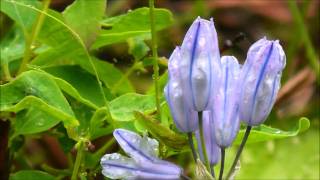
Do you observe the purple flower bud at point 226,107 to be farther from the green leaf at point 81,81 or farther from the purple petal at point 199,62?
the green leaf at point 81,81

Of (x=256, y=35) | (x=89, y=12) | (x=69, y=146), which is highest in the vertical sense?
(x=89, y=12)

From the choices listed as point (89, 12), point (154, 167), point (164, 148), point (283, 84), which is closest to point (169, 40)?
point (283, 84)

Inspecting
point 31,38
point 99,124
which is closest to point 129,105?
point 99,124

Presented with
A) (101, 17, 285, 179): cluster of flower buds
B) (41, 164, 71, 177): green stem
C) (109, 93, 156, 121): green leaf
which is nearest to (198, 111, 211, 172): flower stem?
(101, 17, 285, 179): cluster of flower buds

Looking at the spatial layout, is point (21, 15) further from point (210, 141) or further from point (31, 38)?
point (210, 141)

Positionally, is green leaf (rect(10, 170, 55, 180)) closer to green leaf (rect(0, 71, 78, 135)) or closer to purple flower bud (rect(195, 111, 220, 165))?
green leaf (rect(0, 71, 78, 135))

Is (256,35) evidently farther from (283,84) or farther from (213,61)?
(213,61)
